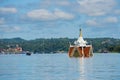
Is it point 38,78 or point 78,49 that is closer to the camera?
point 38,78

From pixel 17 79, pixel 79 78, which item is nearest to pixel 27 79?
pixel 17 79

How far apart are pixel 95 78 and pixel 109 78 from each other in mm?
1835

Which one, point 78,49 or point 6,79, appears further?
point 78,49

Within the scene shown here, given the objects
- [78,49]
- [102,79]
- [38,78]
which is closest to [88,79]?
[102,79]

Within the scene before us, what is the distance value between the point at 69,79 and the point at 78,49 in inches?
5296

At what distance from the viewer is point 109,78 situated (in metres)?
66.7

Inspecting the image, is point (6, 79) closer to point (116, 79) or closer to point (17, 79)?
point (17, 79)

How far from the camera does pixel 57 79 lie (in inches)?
2547

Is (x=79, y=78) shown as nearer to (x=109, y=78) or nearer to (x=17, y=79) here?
(x=109, y=78)

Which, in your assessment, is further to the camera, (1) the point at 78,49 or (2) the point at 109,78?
(1) the point at 78,49

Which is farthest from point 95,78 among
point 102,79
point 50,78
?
point 50,78

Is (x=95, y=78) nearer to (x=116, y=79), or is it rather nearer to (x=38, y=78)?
(x=116, y=79)

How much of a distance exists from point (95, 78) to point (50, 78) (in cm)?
590

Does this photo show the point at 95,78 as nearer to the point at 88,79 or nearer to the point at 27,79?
the point at 88,79
